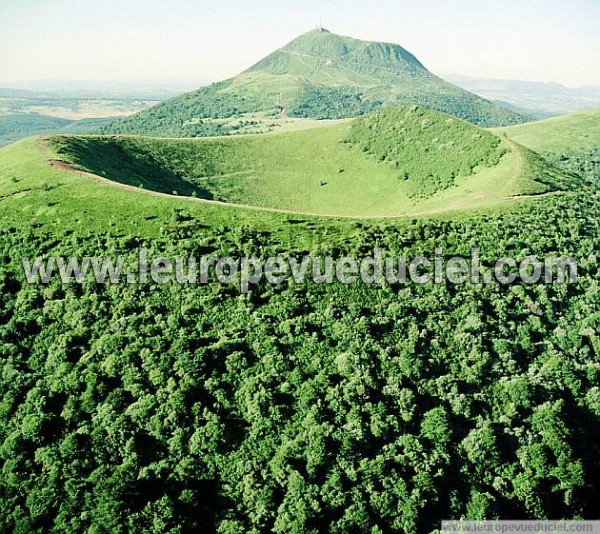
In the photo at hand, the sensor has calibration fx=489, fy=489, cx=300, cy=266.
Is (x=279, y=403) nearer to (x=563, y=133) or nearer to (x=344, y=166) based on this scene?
(x=344, y=166)

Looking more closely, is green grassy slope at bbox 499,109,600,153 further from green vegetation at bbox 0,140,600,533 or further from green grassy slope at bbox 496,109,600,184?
green vegetation at bbox 0,140,600,533

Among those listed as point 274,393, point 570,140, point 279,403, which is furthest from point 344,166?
point 570,140

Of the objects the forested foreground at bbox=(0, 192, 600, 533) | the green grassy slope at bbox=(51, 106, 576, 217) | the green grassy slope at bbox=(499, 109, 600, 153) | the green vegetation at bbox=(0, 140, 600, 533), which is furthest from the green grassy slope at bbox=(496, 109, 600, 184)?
the forested foreground at bbox=(0, 192, 600, 533)

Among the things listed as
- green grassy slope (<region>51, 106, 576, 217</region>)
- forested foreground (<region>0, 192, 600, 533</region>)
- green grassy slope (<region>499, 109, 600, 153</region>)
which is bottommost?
Answer: forested foreground (<region>0, 192, 600, 533</region>)

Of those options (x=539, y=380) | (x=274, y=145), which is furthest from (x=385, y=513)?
(x=274, y=145)

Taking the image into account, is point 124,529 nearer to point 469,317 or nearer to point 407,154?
point 469,317

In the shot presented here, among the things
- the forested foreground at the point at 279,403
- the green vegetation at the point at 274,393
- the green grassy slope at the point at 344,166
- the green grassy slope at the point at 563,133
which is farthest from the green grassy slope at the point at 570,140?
the forested foreground at the point at 279,403
